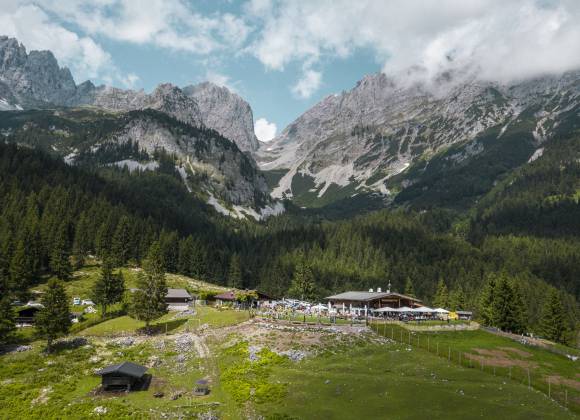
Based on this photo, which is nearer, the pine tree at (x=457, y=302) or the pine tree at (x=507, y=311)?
the pine tree at (x=507, y=311)

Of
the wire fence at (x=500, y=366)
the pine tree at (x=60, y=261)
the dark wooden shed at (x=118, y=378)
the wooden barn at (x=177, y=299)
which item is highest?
the pine tree at (x=60, y=261)

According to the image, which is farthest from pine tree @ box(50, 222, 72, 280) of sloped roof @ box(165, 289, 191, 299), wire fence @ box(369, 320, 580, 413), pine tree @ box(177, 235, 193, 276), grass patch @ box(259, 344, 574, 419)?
grass patch @ box(259, 344, 574, 419)

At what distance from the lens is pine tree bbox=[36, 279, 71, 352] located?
66875 mm

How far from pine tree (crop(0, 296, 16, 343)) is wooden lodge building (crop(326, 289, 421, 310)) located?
63454 mm

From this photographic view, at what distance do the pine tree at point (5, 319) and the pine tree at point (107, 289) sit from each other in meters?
21.5

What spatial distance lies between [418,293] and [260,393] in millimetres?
144658

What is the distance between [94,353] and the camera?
216 ft

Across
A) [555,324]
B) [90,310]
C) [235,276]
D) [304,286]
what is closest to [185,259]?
[235,276]

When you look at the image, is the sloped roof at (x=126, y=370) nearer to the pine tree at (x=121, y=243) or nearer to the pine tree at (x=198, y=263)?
the pine tree at (x=121, y=243)

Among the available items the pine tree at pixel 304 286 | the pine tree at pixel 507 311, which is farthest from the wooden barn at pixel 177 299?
the pine tree at pixel 507 311

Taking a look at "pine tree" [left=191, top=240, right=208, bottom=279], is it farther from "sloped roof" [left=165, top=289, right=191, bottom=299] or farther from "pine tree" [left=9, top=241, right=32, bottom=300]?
"pine tree" [left=9, top=241, right=32, bottom=300]

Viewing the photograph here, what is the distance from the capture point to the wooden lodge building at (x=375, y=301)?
330 ft

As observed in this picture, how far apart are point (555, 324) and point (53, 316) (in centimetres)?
9741

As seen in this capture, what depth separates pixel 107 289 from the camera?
9219 centimetres
